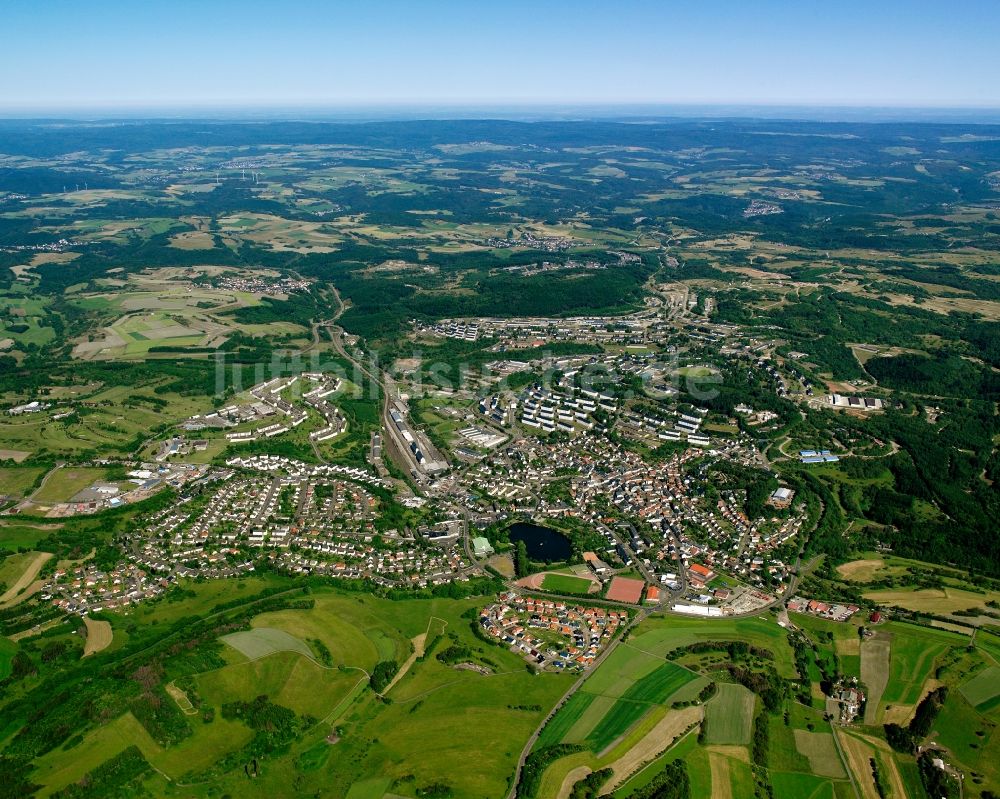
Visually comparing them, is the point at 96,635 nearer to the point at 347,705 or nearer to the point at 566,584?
the point at 347,705

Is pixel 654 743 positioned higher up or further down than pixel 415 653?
further down

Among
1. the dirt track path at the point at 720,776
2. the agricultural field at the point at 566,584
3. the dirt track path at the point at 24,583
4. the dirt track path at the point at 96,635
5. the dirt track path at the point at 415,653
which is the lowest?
the dirt track path at the point at 720,776

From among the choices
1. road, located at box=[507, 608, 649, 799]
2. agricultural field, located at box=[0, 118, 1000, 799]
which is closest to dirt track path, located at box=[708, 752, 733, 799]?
agricultural field, located at box=[0, 118, 1000, 799]

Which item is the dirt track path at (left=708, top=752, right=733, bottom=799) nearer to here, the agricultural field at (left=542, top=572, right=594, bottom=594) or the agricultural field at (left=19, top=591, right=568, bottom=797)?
the agricultural field at (left=19, top=591, right=568, bottom=797)

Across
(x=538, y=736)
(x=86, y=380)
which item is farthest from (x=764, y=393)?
(x=86, y=380)

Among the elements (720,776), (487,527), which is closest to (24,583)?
(487,527)

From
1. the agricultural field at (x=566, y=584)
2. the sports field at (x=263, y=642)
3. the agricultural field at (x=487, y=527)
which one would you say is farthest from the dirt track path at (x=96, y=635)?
the agricultural field at (x=566, y=584)

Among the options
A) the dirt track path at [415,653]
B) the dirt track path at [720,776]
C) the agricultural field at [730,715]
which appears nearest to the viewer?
the dirt track path at [720,776]

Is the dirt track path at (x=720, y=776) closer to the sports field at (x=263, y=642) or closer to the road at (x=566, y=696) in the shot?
the road at (x=566, y=696)

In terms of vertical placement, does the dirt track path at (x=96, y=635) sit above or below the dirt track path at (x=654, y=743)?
above
